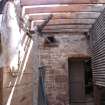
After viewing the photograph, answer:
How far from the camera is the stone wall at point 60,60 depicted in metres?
6.23

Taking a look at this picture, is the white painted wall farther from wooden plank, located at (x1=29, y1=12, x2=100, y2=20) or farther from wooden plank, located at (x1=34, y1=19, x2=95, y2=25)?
wooden plank, located at (x1=34, y1=19, x2=95, y2=25)

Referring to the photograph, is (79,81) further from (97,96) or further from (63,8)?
(63,8)

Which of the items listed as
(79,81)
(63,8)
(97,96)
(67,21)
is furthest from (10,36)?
(79,81)

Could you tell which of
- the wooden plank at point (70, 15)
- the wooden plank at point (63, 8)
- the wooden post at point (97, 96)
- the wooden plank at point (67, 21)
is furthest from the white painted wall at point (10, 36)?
the wooden post at point (97, 96)

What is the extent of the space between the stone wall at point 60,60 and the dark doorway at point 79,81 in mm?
262

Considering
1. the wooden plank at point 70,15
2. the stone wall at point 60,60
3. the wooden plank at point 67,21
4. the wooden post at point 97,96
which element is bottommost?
the wooden post at point 97,96

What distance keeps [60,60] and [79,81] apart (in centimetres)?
69

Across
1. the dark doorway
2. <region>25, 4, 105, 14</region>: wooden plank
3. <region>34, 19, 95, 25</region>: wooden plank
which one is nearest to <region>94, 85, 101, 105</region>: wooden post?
the dark doorway

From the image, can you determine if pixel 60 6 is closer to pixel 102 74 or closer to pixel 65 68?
pixel 102 74

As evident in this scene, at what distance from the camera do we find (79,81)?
649 centimetres

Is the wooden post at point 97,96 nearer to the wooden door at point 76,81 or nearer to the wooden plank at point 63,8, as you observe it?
the wooden door at point 76,81

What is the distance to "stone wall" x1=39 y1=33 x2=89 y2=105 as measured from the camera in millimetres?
6230

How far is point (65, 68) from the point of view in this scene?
6.29 meters

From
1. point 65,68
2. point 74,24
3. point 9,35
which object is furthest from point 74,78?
point 9,35
